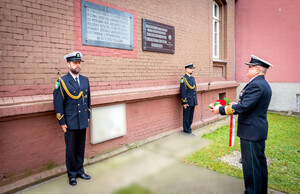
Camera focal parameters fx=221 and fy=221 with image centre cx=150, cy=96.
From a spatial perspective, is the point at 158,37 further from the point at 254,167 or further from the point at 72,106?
the point at 254,167

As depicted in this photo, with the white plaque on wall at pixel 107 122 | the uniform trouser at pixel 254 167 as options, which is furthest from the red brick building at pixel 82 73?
the uniform trouser at pixel 254 167

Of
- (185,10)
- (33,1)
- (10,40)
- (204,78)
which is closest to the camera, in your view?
(10,40)

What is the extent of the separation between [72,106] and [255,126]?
2614 millimetres

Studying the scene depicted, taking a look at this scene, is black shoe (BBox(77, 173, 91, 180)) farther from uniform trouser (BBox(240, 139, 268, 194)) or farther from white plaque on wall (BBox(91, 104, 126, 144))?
uniform trouser (BBox(240, 139, 268, 194))

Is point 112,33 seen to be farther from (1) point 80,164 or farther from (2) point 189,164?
(2) point 189,164

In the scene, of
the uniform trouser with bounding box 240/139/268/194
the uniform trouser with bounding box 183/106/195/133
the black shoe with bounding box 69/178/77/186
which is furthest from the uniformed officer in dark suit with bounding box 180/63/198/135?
the black shoe with bounding box 69/178/77/186

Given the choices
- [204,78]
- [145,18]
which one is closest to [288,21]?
[204,78]

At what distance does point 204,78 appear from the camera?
7891 millimetres

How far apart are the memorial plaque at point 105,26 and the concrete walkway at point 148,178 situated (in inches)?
92.4

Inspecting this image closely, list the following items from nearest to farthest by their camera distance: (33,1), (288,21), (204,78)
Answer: (33,1)
(204,78)
(288,21)

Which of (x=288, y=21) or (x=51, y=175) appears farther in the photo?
(x=288, y=21)

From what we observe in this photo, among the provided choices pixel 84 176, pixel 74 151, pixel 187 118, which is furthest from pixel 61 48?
pixel 187 118

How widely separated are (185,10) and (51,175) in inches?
228

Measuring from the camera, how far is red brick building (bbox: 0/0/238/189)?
321 cm
